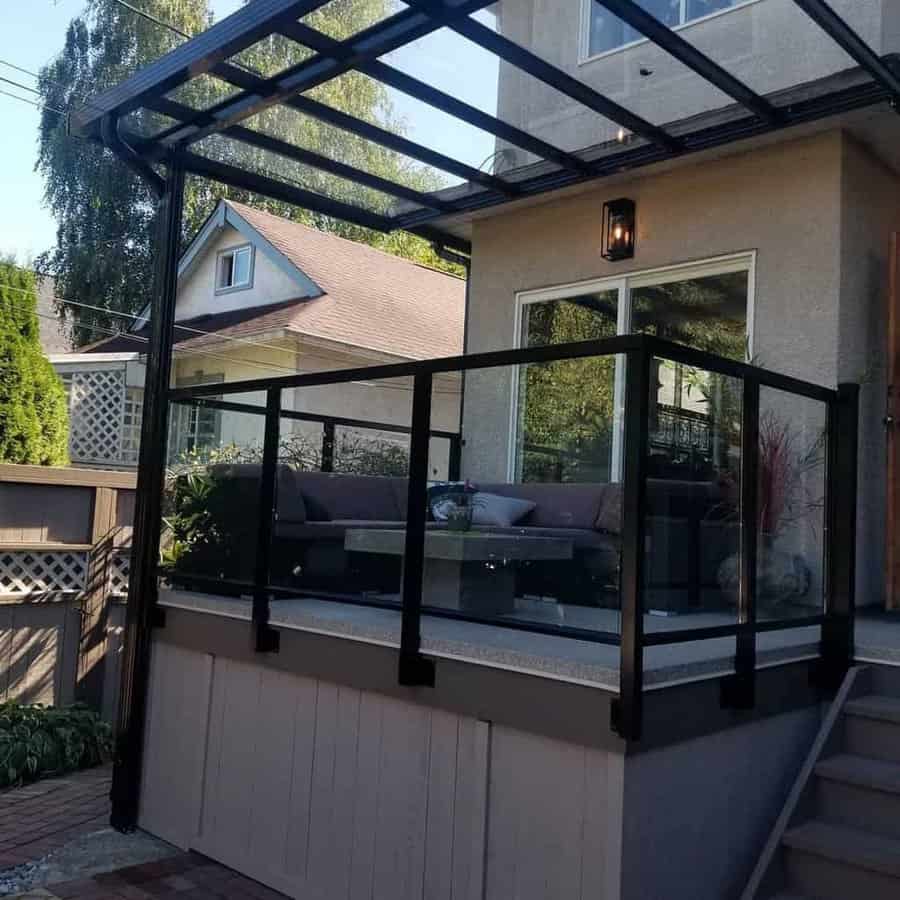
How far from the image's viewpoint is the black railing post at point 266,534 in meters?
4.03

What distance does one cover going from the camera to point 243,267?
1384 cm

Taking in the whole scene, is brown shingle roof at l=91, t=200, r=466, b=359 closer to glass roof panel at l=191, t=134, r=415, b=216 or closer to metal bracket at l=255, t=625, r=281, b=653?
glass roof panel at l=191, t=134, r=415, b=216

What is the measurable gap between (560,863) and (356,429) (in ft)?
8.93

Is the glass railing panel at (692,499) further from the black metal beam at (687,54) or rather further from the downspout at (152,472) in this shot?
the downspout at (152,472)

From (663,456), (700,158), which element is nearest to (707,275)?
(700,158)

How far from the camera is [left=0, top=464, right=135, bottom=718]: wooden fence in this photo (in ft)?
20.5

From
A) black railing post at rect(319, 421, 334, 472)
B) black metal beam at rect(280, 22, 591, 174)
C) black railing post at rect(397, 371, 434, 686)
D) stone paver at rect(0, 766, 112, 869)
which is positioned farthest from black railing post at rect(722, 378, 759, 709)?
stone paver at rect(0, 766, 112, 869)

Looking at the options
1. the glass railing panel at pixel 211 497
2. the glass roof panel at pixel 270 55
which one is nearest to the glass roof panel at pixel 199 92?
the glass roof panel at pixel 270 55

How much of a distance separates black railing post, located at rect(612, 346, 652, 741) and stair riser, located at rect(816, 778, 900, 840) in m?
1.02

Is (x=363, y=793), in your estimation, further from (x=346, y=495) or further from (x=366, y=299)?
(x=366, y=299)

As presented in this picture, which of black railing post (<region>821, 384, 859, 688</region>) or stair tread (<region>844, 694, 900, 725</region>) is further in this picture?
black railing post (<region>821, 384, 859, 688</region>)

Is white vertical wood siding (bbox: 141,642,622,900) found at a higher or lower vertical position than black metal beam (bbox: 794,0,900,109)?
lower

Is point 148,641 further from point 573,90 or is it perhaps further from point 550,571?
point 573,90

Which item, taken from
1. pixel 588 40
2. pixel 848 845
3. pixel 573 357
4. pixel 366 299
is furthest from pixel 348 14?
pixel 366 299
